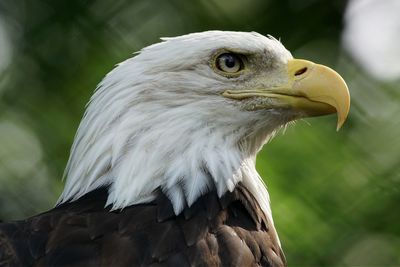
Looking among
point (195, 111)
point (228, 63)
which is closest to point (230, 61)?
point (228, 63)

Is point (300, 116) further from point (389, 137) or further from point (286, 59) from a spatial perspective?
point (389, 137)

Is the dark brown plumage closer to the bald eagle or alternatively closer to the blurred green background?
the bald eagle

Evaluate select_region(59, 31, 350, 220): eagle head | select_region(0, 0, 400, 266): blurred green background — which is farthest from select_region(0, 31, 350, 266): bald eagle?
select_region(0, 0, 400, 266): blurred green background

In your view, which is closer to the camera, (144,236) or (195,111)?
(144,236)

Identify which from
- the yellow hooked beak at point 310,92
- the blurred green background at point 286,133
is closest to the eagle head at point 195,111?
the yellow hooked beak at point 310,92

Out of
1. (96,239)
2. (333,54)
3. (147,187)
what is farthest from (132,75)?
(333,54)

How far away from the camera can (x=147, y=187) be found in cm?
385

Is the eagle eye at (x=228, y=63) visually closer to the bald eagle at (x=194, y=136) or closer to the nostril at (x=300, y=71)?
the bald eagle at (x=194, y=136)

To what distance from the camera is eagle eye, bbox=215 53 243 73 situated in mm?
3988

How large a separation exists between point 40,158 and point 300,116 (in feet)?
4.34

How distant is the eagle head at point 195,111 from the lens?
3889mm

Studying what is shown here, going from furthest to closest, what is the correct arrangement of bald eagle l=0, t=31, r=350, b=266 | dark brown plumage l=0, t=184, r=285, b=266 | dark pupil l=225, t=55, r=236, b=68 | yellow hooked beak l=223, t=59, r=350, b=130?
dark pupil l=225, t=55, r=236, b=68 → yellow hooked beak l=223, t=59, r=350, b=130 → bald eagle l=0, t=31, r=350, b=266 → dark brown plumage l=0, t=184, r=285, b=266

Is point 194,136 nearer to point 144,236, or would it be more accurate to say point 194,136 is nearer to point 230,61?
point 230,61

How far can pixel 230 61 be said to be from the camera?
13.1 ft
